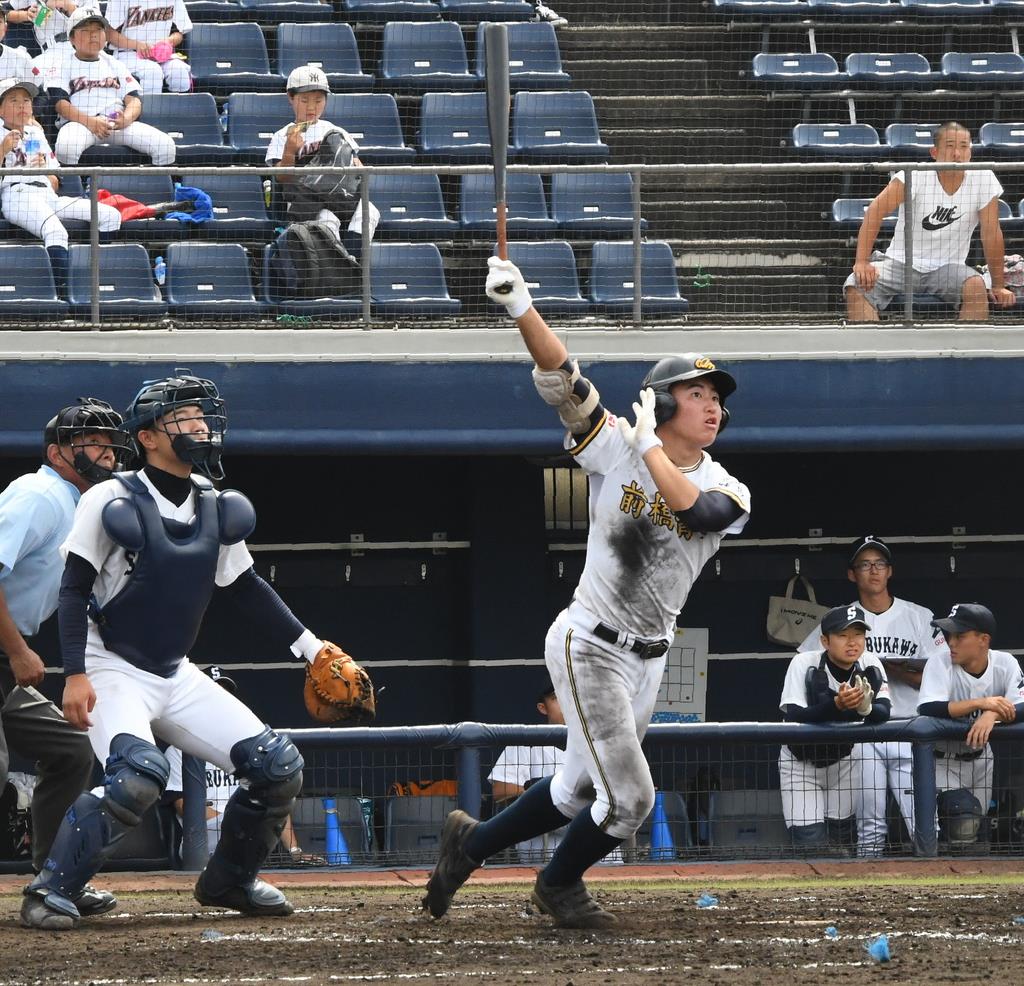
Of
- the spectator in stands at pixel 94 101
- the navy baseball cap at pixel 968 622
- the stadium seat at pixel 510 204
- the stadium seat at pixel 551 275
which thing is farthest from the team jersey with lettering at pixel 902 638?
the spectator in stands at pixel 94 101

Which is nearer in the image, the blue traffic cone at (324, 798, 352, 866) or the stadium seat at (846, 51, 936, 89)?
the blue traffic cone at (324, 798, 352, 866)

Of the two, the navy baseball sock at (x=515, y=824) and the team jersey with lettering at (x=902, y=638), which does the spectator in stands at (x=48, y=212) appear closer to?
the team jersey with lettering at (x=902, y=638)

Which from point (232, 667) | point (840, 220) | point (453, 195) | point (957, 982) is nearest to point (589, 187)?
point (453, 195)

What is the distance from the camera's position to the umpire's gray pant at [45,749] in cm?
592

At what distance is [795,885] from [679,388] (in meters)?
2.35

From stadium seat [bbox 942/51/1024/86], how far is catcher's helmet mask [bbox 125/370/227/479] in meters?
7.90

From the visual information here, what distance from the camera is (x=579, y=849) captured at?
17.5 ft

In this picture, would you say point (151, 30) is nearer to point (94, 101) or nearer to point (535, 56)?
point (94, 101)

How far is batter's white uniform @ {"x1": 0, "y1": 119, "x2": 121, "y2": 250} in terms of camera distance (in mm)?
9172

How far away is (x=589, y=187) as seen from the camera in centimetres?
975

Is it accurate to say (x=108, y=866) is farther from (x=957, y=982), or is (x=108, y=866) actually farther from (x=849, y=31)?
(x=849, y=31)

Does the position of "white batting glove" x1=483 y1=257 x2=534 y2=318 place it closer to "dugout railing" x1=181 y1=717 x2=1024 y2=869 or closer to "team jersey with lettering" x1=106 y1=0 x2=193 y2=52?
"dugout railing" x1=181 y1=717 x2=1024 y2=869

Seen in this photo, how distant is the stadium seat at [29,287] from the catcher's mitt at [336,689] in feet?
13.3

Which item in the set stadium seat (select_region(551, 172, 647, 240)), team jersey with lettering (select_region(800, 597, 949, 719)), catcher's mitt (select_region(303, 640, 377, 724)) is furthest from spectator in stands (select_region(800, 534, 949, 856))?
catcher's mitt (select_region(303, 640, 377, 724))
